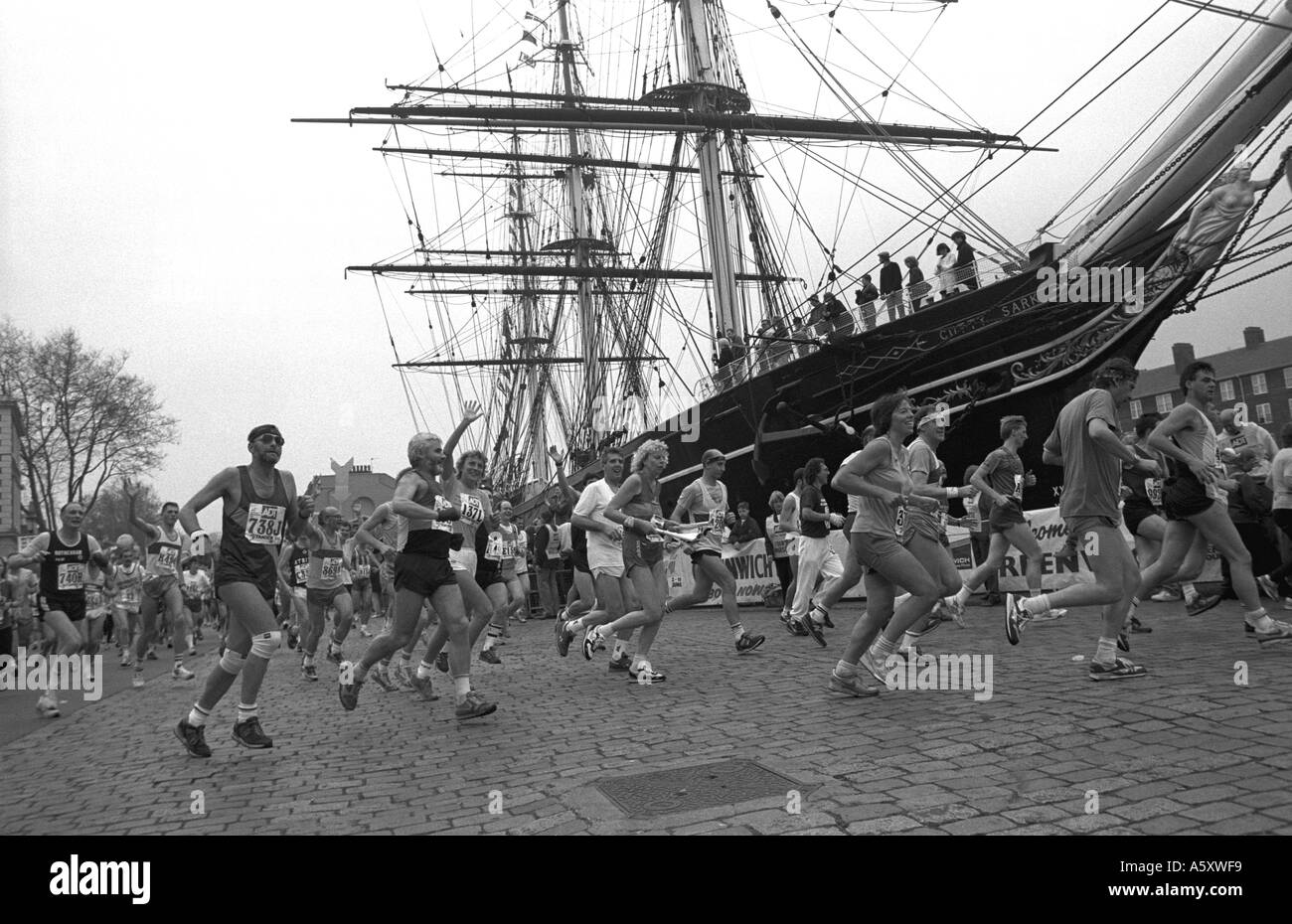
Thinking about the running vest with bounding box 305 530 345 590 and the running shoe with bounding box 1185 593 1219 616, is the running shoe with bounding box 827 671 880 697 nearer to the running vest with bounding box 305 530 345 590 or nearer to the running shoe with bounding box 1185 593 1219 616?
the running shoe with bounding box 1185 593 1219 616

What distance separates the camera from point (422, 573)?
6.71m

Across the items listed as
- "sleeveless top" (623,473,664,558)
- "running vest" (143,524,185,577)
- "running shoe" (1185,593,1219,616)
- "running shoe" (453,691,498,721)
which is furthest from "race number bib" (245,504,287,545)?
"running shoe" (1185,593,1219,616)

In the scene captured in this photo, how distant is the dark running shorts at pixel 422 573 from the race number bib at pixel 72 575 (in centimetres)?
436

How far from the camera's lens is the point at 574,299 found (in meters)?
48.4

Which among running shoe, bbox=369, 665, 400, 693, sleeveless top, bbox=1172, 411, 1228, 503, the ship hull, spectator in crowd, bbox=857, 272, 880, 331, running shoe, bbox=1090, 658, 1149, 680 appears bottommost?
running shoe, bbox=369, 665, 400, 693

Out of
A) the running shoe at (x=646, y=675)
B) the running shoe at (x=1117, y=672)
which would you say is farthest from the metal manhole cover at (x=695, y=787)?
the running shoe at (x=646, y=675)

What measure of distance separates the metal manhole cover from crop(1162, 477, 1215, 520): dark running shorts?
3919 mm

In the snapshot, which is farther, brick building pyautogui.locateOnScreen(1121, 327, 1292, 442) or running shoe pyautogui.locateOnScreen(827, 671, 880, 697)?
brick building pyautogui.locateOnScreen(1121, 327, 1292, 442)

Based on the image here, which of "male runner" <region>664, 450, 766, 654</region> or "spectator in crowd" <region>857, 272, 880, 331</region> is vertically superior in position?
"spectator in crowd" <region>857, 272, 880, 331</region>

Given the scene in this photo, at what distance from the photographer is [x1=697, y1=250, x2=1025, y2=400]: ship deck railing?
17438 millimetres

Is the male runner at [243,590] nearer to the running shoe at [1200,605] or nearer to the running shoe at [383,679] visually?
the running shoe at [383,679]

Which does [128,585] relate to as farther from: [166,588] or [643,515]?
[643,515]

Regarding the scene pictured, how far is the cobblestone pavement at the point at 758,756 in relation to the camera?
3.63m

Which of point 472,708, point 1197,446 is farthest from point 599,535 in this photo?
point 1197,446
